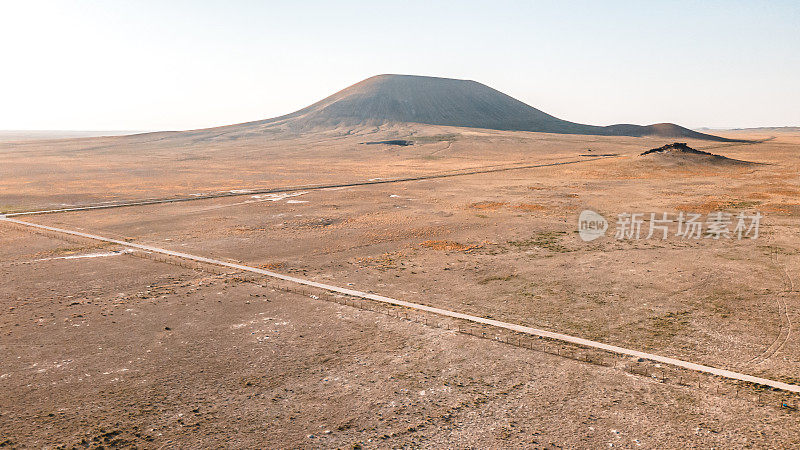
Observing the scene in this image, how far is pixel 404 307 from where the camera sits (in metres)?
15.8

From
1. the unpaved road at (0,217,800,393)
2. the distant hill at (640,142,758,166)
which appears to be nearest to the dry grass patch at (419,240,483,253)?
the unpaved road at (0,217,800,393)

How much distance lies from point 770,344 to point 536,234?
14626 mm

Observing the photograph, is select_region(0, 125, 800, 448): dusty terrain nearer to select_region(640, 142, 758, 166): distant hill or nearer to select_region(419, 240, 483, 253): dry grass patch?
select_region(419, 240, 483, 253): dry grass patch

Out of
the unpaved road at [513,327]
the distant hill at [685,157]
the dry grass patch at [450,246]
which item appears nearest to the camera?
the unpaved road at [513,327]

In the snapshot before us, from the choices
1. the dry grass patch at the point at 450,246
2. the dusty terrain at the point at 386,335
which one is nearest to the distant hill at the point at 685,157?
the dusty terrain at the point at 386,335

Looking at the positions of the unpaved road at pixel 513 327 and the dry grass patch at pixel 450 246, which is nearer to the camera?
the unpaved road at pixel 513 327

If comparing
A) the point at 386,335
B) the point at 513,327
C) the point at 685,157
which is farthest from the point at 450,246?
the point at 685,157

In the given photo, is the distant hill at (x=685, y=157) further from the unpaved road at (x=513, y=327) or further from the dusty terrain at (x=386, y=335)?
the unpaved road at (x=513, y=327)

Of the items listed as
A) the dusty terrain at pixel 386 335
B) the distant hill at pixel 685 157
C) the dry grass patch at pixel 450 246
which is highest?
the distant hill at pixel 685 157

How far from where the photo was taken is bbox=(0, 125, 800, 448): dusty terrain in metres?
9.41

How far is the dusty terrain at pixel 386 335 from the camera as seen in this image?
941 cm

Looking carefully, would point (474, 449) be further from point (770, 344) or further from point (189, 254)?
point (189, 254)

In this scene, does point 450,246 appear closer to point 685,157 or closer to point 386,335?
point 386,335

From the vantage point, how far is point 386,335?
1357 cm
